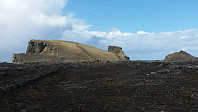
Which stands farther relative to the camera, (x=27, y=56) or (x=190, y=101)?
(x=27, y=56)

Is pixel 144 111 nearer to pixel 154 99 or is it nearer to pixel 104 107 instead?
pixel 104 107

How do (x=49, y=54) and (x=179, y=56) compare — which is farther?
(x=49, y=54)

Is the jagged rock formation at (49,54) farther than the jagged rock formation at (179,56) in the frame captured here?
No

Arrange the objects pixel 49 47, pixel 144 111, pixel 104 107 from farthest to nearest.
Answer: pixel 49 47 → pixel 104 107 → pixel 144 111

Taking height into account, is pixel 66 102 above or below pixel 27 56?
below

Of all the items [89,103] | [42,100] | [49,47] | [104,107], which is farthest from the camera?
[49,47]

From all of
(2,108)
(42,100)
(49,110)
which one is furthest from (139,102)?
(2,108)

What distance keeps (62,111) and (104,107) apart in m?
3.83

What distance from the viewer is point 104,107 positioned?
17234 mm

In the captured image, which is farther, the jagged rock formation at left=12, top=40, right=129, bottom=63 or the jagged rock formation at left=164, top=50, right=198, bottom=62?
the jagged rock formation at left=164, top=50, right=198, bottom=62

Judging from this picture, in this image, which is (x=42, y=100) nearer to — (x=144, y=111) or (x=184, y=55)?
(x=144, y=111)

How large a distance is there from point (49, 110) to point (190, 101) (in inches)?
545

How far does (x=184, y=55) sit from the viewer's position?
13912cm

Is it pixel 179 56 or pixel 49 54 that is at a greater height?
pixel 49 54
